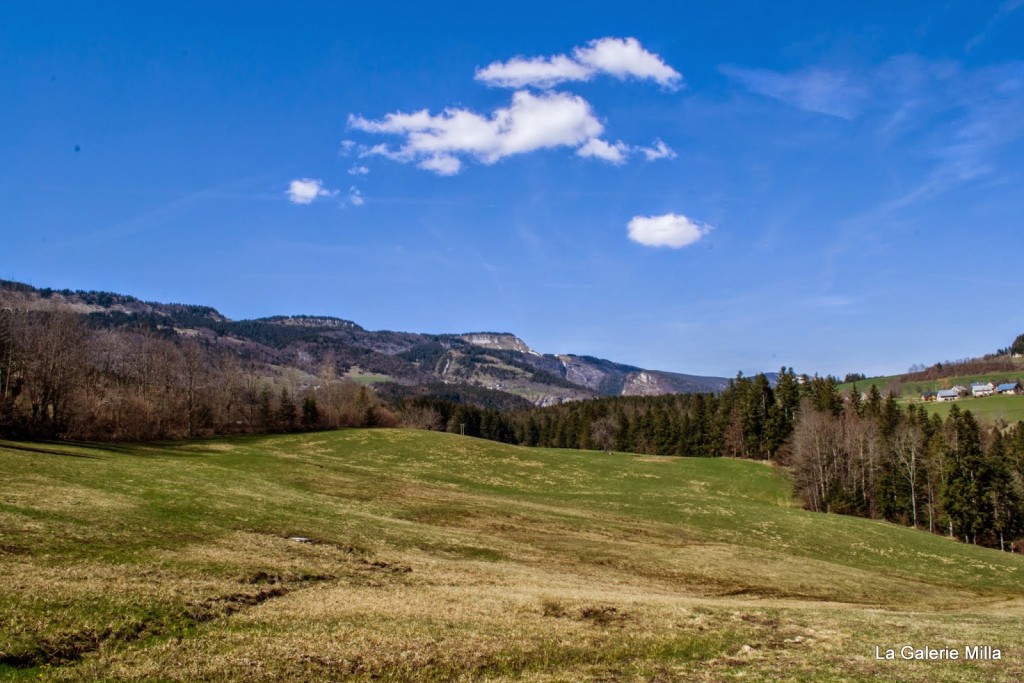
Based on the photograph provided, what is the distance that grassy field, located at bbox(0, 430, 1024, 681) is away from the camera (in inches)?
560

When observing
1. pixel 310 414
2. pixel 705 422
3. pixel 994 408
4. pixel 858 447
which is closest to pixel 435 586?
pixel 858 447

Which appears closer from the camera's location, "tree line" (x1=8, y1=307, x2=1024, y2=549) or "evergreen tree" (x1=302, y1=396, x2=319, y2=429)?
"tree line" (x1=8, y1=307, x2=1024, y2=549)

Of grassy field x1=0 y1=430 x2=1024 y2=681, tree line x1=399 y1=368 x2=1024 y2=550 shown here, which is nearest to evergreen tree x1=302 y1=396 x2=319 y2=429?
grassy field x1=0 y1=430 x2=1024 y2=681

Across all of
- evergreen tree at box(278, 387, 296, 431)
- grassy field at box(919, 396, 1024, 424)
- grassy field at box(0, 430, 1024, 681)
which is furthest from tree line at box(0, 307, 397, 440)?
grassy field at box(919, 396, 1024, 424)

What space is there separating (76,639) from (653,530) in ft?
141

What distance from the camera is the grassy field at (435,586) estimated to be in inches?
560

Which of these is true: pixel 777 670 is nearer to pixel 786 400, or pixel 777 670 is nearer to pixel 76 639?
pixel 76 639

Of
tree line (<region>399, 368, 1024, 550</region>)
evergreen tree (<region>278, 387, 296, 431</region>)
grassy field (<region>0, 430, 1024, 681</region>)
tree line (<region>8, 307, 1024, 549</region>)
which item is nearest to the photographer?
grassy field (<region>0, 430, 1024, 681</region>)

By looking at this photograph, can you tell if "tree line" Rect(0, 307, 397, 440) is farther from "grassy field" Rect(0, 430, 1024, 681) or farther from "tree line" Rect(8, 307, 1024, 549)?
"grassy field" Rect(0, 430, 1024, 681)

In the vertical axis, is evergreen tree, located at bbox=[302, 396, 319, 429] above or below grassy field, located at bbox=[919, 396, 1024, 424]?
below

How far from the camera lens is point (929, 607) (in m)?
34.2

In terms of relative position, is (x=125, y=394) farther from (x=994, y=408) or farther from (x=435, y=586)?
(x=994, y=408)

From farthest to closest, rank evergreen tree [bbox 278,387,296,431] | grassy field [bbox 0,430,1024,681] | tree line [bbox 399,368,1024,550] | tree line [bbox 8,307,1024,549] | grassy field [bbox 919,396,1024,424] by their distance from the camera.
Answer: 1. grassy field [bbox 919,396,1024,424]
2. evergreen tree [bbox 278,387,296,431]
3. tree line [bbox 399,368,1024,550]
4. tree line [bbox 8,307,1024,549]
5. grassy field [bbox 0,430,1024,681]

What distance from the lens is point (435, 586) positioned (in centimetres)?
2455
